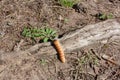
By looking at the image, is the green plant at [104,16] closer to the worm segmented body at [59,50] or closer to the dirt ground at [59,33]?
the dirt ground at [59,33]

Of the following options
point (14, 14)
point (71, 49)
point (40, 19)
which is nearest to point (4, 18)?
point (14, 14)

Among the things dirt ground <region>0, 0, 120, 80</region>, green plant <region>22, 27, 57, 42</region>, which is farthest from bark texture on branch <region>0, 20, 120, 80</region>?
green plant <region>22, 27, 57, 42</region>

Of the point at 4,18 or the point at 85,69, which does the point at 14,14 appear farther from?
the point at 85,69

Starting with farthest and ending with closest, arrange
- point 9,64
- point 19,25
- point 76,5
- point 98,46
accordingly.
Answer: point 76,5
point 19,25
point 98,46
point 9,64

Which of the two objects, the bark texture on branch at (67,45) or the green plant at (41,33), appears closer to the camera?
the bark texture on branch at (67,45)

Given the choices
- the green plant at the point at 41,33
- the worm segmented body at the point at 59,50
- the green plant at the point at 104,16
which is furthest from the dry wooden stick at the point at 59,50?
the green plant at the point at 104,16

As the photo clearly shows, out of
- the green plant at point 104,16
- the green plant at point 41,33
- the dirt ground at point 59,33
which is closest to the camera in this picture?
the dirt ground at point 59,33
